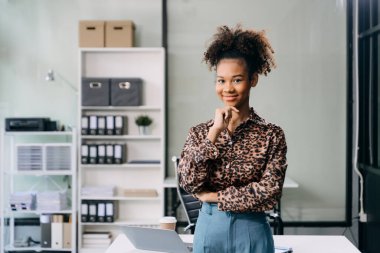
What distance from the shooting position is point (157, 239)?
187 centimetres

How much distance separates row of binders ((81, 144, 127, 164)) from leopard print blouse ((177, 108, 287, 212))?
3240 mm

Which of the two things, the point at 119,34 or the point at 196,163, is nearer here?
the point at 196,163

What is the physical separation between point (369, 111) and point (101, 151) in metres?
2.49

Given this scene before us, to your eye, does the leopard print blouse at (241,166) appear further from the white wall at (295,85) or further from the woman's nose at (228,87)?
the white wall at (295,85)

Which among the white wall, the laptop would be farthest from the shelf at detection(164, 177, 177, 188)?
the laptop

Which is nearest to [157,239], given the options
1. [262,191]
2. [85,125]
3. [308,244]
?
[262,191]

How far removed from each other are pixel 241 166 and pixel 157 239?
503 mm

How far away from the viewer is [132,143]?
16.5 ft

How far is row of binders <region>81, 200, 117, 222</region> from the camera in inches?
188

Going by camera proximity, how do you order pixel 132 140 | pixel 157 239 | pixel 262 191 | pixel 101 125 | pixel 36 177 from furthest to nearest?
pixel 36 177 < pixel 132 140 < pixel 101 125 < pixel 157 239 < pixel 262 191

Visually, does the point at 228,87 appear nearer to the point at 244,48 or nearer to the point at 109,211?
the point at 244,48

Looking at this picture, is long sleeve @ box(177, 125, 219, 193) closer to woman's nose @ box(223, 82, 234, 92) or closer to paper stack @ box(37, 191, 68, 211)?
woman's nose @ box(223, 82, 234, 92)

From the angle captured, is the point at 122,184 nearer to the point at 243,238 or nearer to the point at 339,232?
the point at 339,232

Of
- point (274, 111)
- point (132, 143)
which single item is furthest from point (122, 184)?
point (274, 111)
